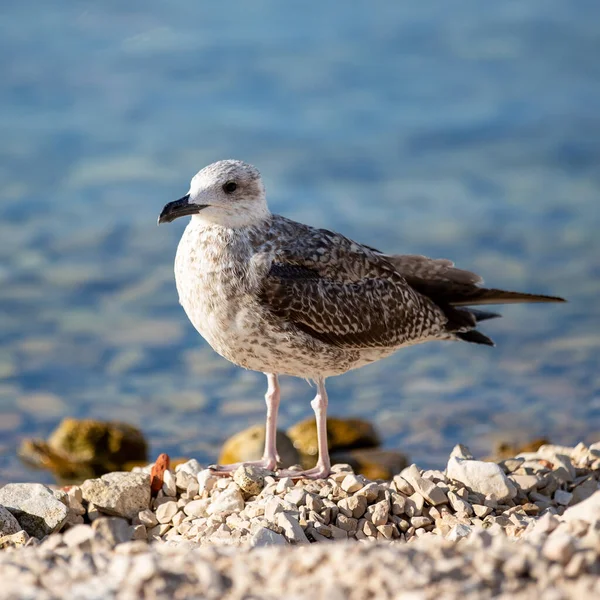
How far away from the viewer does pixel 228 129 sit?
16.2 m

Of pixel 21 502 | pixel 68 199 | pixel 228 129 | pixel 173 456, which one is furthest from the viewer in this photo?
pixel 228 129

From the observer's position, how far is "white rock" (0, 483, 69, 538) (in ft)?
22.4

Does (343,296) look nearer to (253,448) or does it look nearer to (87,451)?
(253,448)

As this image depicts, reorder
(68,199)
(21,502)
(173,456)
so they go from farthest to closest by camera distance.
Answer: (68,199) → (173,456) → (21,502)

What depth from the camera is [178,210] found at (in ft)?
23.3

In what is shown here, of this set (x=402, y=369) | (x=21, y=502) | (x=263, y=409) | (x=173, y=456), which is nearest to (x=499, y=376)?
(x=402, y=369)

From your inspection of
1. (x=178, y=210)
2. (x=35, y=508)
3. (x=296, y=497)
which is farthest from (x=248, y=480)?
(x=178, y=210)

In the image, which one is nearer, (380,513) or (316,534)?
(316,534)

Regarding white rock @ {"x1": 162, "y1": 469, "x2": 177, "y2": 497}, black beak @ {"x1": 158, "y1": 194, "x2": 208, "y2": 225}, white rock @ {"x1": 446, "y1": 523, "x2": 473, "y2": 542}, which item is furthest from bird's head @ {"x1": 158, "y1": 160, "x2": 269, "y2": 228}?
white rock @ {"x1": 446, "y1": 523, "x2": 473, "y2": 542}

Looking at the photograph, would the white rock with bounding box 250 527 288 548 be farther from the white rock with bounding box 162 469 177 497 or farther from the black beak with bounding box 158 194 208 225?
the black beak with bounding box 158 194 208 225

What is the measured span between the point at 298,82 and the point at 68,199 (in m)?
4.38

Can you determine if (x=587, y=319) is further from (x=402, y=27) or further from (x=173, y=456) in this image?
(x=402, y=27)

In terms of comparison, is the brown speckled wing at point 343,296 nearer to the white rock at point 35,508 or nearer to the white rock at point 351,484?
the white rock at point 351,484

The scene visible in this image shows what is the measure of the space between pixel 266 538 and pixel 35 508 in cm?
153
